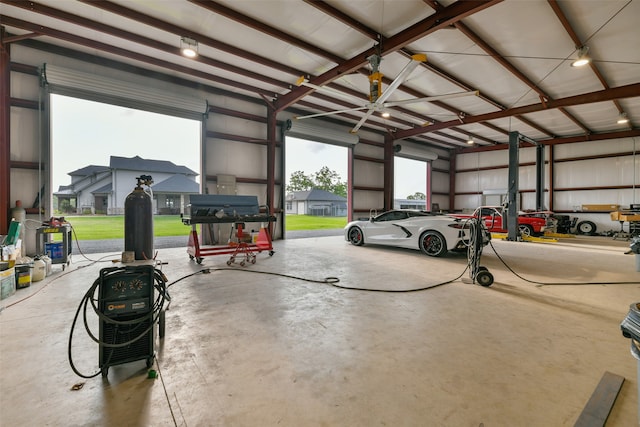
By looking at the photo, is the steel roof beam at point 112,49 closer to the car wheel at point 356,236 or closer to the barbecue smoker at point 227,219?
the barbecue smoker at point 227,219

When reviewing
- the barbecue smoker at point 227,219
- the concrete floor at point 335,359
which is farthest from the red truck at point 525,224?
the barbecue smoker at point 227,219

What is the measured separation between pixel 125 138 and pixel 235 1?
20097 mm

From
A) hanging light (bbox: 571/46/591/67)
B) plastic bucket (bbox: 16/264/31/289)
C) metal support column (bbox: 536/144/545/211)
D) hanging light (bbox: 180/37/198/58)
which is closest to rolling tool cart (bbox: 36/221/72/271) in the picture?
plastic bucket (bbox: 16/264/31/289)

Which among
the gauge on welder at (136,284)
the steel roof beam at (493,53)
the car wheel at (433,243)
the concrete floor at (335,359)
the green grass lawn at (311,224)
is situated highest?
the steel roof beam at (493,53)

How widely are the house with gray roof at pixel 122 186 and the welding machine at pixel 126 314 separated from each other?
20364 millimetres

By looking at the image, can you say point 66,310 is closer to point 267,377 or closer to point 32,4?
point 267,377

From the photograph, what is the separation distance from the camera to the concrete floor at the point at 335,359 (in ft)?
4.60

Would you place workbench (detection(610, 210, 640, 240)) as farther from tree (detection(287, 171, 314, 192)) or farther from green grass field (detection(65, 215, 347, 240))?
tree (detection(287, 171, 314, 192))

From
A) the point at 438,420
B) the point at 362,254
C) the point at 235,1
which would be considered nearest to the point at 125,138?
the point at 235,1

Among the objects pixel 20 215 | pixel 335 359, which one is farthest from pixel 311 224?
pixel 335 359

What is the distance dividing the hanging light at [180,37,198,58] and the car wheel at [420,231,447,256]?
246 inches

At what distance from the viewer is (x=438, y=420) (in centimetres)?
135

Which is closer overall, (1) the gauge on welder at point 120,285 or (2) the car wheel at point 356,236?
(1) the gauge on welder at point 120,285

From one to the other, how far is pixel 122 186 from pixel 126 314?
26914mm
